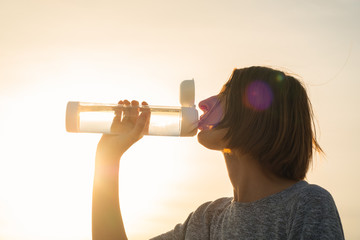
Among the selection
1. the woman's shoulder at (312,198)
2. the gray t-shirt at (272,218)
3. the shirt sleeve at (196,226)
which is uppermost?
the woman's shoulder at (312,198)

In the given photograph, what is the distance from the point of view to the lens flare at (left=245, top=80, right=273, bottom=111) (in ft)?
8.95

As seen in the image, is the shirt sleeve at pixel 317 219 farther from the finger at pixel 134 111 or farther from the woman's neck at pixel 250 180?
the finger at pixel 134 111

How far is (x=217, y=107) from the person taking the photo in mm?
2842

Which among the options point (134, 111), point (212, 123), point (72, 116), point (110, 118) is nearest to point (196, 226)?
point (212, 123)

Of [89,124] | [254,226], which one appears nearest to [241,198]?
[254,226]

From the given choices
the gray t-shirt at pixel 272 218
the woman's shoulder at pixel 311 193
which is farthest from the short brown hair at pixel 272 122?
the woman's shoulder at pixel 311 193

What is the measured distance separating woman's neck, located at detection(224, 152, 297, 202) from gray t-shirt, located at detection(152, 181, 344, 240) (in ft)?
0.20

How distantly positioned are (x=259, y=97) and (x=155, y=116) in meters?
1.58

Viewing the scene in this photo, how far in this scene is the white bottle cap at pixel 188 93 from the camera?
3.43 m

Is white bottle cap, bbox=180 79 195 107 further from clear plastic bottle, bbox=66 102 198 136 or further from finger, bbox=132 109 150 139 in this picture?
finger, bbox=132 109 150 139

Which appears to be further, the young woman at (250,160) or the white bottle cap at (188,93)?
the white bottle cap at (188,93)

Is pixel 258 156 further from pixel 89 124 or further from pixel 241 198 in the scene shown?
pixel 89 124

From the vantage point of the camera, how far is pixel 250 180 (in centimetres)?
263

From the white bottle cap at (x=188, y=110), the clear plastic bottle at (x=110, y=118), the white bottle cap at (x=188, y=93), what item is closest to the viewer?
the white bottle cap at (x=188, y=110)
